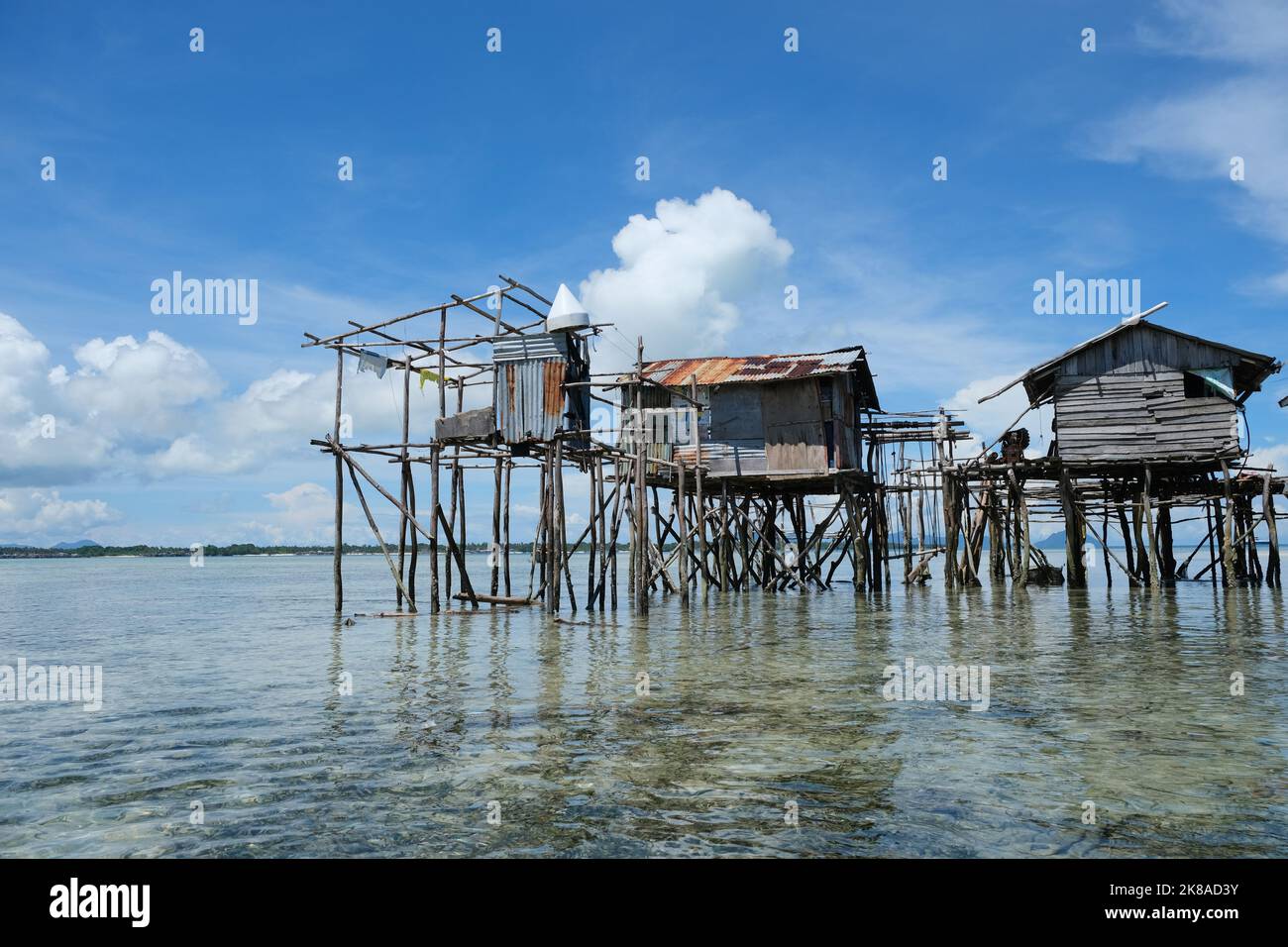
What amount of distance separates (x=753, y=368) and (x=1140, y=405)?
34.6 ft

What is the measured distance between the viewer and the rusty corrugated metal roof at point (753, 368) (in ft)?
88.3

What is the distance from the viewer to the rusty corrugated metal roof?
2691 cm

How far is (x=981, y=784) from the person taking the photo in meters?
6.86

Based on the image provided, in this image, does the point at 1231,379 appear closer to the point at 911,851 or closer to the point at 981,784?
the point at 981,784

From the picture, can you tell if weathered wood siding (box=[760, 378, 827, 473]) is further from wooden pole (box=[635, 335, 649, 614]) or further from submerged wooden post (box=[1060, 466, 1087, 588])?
wooden pole (box=[635, 335, 649, 614])

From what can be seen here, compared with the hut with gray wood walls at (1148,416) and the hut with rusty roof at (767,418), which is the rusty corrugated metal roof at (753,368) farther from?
the hut with gray wood walls at (1148,416)

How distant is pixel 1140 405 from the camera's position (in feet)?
82.4

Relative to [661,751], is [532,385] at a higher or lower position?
higher

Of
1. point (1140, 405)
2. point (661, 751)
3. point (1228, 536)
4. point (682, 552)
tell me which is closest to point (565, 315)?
point (682, 552)

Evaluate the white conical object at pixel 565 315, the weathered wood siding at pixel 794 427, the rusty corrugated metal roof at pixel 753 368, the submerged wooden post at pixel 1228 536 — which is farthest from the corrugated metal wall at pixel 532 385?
the submerged wooden post at pixel 1228 536

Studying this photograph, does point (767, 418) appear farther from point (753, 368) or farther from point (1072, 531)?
point (1072, 531)

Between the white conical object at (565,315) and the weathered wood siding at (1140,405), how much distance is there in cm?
1379
